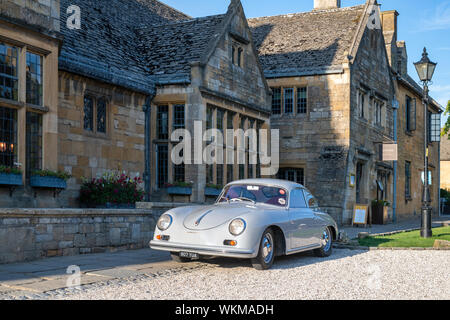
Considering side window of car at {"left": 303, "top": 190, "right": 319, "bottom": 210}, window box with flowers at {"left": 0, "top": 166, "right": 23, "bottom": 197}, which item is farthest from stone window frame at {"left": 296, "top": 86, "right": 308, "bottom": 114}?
window box with flowers at {"left": 0, "top": 166, "right": 23, "bottom": 197}

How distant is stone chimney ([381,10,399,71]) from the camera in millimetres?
29203

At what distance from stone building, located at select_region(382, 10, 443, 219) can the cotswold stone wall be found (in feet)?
64.8

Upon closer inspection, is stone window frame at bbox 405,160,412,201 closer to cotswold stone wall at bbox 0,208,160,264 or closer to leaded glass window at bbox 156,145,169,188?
leaded glass window at bbox 156,145,169,188

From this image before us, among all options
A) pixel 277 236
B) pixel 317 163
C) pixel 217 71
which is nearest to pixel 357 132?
pixel 317 163

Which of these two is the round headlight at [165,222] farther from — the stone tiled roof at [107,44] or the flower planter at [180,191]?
the flower planter at [180,191]

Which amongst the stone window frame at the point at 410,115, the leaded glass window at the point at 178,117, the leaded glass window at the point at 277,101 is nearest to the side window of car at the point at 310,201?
the leaded glass window at the point at 178,117

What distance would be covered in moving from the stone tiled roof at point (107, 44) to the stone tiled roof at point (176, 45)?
1.25ft

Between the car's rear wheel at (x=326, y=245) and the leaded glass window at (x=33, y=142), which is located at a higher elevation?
the leaded glass window at (x=33, y=142)

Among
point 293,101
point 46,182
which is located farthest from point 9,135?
point 293,101

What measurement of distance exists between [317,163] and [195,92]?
9.27 metres

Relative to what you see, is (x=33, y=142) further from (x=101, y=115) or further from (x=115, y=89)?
(x=115, y=89)

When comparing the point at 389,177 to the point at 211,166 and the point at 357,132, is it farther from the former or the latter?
the point at 211,166

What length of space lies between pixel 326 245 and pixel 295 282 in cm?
381

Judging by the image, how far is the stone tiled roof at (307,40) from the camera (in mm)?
24109
